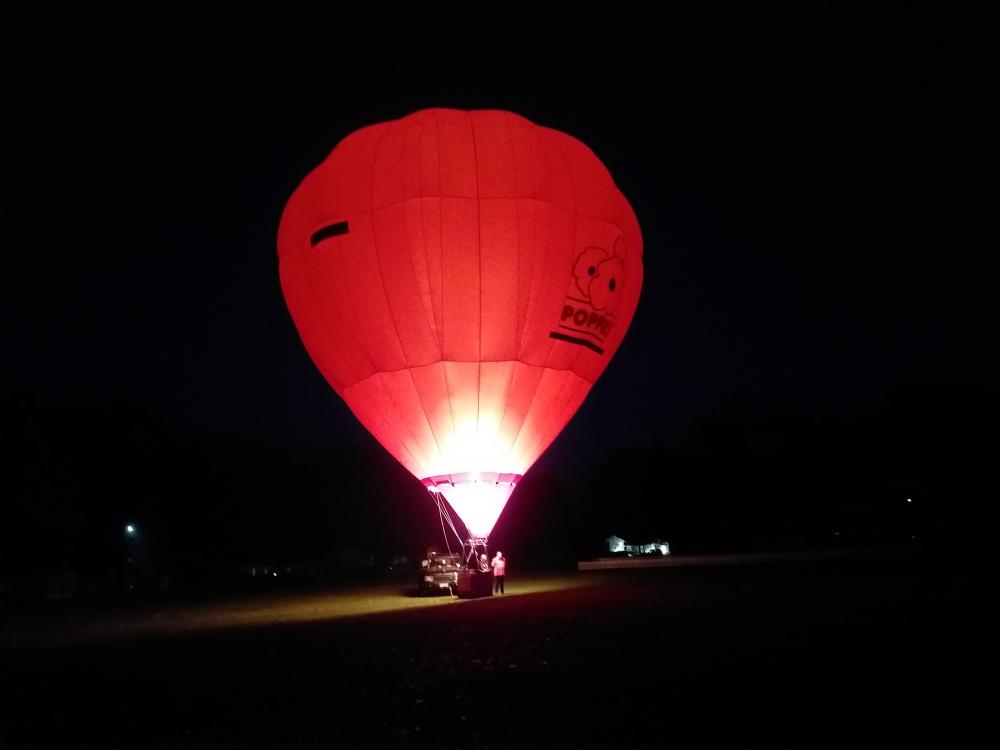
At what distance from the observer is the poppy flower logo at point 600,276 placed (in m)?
18.4

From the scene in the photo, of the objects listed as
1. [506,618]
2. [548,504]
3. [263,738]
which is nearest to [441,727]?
[263,738]

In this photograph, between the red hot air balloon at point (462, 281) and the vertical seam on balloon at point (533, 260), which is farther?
the vertical seam on balloon at point (533, 260)

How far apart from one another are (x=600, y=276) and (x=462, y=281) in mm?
2862

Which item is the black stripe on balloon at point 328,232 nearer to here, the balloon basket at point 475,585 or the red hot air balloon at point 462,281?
the red hot air balloon at point 462,281

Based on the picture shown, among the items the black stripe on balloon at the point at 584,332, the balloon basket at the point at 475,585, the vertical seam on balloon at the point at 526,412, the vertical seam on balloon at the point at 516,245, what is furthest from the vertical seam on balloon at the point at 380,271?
the balloon basket at the point at 475,585

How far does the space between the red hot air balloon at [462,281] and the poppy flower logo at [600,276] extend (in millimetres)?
39

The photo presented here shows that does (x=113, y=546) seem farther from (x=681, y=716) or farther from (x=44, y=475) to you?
(x=681, y=716)

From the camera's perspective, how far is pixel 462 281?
17.7m

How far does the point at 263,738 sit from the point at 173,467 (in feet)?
121

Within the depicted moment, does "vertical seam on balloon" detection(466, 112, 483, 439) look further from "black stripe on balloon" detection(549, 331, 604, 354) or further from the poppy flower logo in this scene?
the poppy flower logo

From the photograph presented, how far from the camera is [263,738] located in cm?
612

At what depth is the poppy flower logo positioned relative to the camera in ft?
60.3

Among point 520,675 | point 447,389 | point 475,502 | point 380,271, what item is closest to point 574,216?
point 380,271

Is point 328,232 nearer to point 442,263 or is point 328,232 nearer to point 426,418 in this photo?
point 442,263
